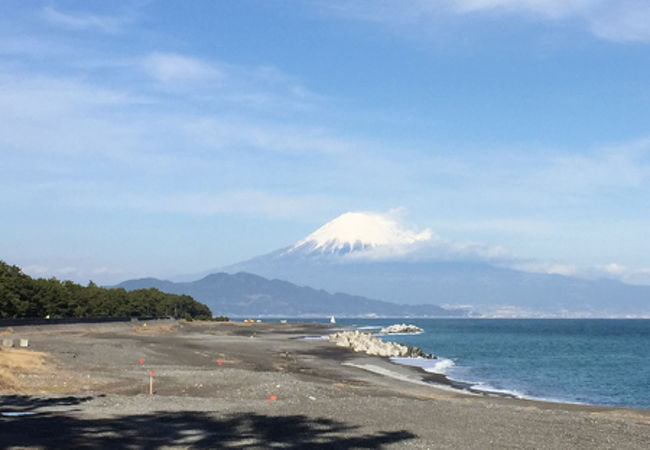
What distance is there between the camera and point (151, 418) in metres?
25.0

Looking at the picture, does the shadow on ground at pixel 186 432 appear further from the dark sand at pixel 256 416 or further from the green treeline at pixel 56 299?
the green treeline at pixel 56 299

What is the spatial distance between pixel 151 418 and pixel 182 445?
4.89 m

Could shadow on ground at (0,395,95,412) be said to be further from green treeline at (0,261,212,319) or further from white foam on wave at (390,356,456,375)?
green treeline at (0,261,212,319)

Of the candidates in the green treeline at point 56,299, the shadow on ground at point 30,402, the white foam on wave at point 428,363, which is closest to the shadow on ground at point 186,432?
the shadow on ground at point 30,402

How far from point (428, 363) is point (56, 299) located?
5923cm

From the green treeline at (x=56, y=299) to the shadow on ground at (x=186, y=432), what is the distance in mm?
72644

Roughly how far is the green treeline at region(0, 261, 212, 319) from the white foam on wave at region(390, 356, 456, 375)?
163ft

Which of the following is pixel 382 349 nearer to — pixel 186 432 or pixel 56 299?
pixel 56 299

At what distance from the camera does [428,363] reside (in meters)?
80.1

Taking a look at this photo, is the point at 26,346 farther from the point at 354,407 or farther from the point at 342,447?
the point at 342,447

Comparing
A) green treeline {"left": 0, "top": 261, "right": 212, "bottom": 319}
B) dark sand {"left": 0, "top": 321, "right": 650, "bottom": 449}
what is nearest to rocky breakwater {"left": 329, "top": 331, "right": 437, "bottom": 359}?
dark sand {"left": 0, "top": 321, "right": 650, "bottom": 449}

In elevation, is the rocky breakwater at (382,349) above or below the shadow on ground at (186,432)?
below

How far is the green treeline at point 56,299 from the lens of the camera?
9256 centimetres

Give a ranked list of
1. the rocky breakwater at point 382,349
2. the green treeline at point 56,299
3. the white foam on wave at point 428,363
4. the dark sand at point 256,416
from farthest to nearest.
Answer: the green treeline at point 56,299, the rocky breakwater at point 382,349, the white foam on wave at point 428,363, the dark sand at point 256,416
